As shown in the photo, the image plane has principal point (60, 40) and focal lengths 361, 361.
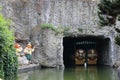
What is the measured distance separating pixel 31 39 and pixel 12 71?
11.8 meters

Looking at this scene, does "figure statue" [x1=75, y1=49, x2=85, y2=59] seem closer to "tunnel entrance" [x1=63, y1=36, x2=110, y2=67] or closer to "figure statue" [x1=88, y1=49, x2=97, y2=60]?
"tunnel entrance" [x1=63, y1=36, x2=110, y2=67]

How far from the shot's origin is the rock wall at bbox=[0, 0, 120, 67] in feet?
73.7

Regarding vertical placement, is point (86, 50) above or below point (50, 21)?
below

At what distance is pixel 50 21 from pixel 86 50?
634 cm

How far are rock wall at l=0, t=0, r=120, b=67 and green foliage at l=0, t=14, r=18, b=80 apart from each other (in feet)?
36.0

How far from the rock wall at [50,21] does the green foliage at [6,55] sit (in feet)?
36.0

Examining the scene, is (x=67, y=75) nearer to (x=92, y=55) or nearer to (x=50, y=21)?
(x=50, y=21)

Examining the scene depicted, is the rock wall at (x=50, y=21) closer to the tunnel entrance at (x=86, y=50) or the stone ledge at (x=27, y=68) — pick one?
the stone ledge at (x=27, y=68)

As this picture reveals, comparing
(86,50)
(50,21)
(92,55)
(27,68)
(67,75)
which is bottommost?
(67,75)

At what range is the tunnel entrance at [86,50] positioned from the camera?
25.9 metres

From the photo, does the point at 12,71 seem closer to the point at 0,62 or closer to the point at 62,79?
the point at 0,62

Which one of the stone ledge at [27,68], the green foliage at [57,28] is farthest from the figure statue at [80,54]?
the stone ledge at [27,68]

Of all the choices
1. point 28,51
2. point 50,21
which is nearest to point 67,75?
point 28,51

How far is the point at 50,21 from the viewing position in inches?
907
